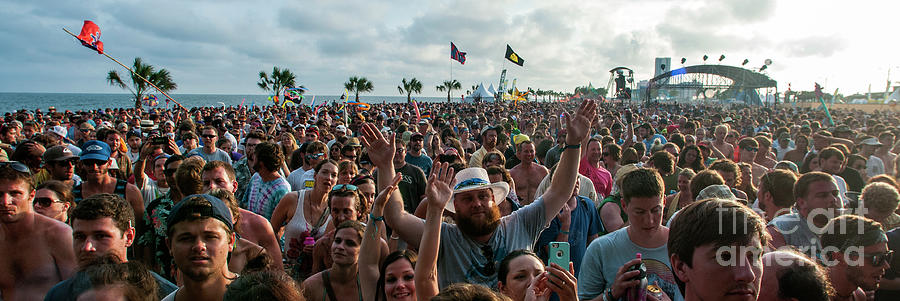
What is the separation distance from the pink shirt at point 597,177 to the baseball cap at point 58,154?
5499 millimetres

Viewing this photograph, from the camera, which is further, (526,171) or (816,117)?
(816,117)

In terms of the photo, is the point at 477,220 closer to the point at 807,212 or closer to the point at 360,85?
the point at 807,212

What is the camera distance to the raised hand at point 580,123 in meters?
3.32

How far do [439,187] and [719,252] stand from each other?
1.52 metres

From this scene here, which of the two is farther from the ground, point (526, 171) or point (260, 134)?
point (260, 134)

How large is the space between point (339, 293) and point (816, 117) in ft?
80.3

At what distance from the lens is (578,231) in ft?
12.9

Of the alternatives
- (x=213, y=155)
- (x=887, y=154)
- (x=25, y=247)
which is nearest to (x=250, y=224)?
(x=25, y=247)

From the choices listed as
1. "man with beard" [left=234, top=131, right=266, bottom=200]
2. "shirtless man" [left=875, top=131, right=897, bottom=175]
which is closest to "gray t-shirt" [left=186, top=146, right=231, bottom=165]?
"man with beard" [left=234, top=131, right=266, bottom=200]

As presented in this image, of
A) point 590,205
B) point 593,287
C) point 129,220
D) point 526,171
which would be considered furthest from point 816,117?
point 129,220

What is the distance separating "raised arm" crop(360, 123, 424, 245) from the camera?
9.83 feet

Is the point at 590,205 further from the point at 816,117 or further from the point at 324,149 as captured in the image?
the point at 816,117

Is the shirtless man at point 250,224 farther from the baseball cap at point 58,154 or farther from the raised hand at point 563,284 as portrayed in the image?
the raised hand at point 563,284

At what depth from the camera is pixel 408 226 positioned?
301 cm
